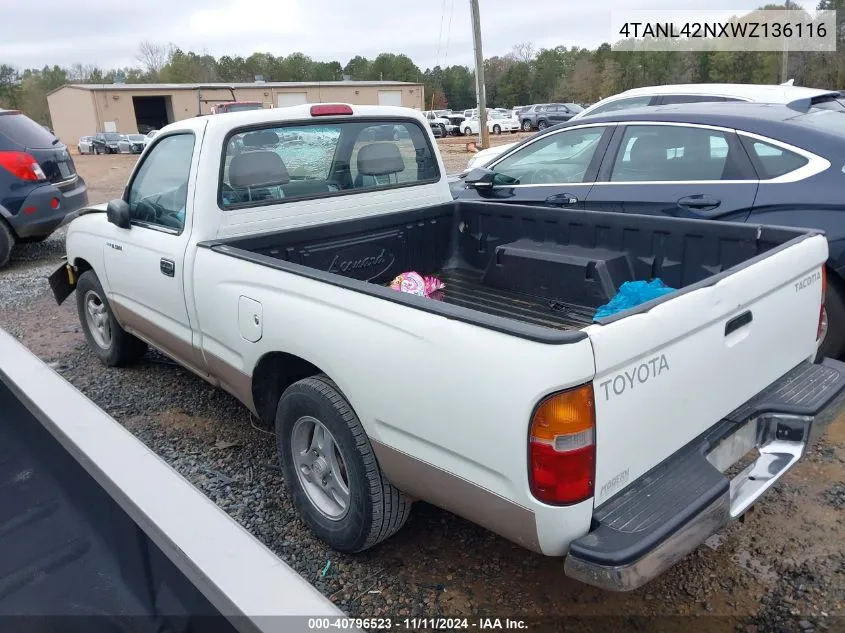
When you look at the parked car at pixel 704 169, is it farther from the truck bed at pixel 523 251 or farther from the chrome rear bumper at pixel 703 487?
the chrome rear bumper at pixel 703 487

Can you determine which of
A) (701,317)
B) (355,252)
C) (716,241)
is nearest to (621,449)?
(701,317)

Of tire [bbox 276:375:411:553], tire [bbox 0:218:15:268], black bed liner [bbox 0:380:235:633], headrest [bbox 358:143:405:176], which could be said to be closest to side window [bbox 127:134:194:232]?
headrest [bbox 358:143:405:176]

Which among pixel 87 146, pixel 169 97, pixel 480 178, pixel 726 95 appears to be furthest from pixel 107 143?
pixel 480 178

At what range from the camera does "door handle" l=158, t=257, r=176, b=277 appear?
3.64 meters

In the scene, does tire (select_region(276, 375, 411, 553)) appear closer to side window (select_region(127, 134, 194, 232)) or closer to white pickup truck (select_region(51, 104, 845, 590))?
white pickup truck (select_region(51, 104, 845, 590))

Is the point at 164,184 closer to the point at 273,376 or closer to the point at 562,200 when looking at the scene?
the point at 273,376

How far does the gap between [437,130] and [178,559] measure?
38.4 metres

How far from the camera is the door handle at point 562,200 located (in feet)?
17.5

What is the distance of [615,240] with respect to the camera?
3.79 m

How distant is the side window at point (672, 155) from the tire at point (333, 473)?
3.32 m

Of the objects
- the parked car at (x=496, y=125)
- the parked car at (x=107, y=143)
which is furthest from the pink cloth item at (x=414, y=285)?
the parked car at (x=107, y=143)

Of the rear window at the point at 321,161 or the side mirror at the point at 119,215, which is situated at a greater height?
the rear window at the point at 321,161

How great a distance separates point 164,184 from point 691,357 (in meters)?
3.16

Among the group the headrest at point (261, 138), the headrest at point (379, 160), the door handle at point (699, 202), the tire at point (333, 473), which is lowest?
the tire at point (333, 473)
